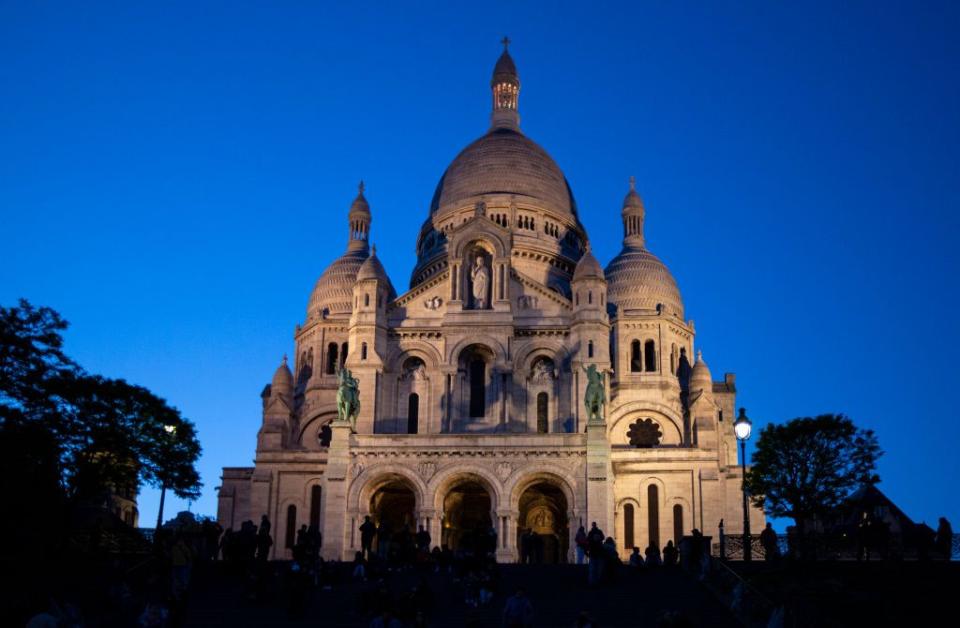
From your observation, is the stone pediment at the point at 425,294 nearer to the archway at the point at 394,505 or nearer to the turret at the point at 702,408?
the archway at the point at 394,505

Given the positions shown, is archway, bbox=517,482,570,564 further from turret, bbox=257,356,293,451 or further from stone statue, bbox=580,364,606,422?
turret, bbox=257,356,293,451

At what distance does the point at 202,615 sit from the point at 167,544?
635 centimetres

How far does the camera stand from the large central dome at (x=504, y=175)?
80.8 m

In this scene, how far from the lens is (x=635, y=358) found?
249ft

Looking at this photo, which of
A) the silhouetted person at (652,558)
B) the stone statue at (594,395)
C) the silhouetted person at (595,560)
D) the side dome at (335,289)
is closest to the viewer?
the silhouetted person at (595,560)

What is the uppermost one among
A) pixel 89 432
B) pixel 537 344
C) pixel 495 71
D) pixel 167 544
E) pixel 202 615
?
pixel 495 71

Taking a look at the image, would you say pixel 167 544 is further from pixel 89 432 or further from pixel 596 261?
pixel 596 261

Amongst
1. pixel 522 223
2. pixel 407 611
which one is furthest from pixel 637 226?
pixel 407 611

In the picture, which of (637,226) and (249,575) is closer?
(249,575)

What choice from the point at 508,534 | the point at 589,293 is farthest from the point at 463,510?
the point at 589,293

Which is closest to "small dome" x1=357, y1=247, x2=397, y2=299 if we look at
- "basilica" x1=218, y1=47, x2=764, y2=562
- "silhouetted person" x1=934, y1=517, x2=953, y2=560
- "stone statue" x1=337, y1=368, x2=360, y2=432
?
"basilica" x1=218, y1=47, x2=764, y2=562

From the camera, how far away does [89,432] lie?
46.6 meters

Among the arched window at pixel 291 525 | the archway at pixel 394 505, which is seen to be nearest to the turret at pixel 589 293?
the archway at pixel 394 505

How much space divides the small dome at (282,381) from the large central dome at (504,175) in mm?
16096
